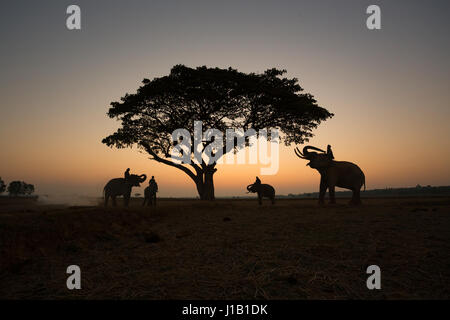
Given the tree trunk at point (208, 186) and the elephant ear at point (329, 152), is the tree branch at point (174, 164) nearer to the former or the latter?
the tree trunk at point (208, 186)

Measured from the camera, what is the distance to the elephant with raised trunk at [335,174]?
37.3 feet

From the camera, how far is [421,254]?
11.5 ft

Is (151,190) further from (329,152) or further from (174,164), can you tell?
(329,152)

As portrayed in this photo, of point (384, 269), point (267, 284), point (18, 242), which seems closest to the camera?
point (267, 284)

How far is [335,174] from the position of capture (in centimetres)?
1145

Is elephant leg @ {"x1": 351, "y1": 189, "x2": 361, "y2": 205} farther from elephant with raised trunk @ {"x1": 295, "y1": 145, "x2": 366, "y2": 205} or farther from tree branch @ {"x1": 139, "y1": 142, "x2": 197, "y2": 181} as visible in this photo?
tree branch @ {"x1": 139, "y1": 142, "x2": 197, "y2": 181}

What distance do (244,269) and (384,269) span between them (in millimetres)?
1627

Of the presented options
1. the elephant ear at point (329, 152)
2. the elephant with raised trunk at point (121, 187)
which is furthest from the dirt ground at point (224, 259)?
the elephant with raised trunk at point (121, 187)

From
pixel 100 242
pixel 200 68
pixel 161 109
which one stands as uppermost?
pixel 200 68

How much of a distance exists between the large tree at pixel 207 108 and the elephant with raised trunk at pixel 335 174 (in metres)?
7.08

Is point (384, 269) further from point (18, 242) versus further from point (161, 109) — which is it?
point (161, 109)

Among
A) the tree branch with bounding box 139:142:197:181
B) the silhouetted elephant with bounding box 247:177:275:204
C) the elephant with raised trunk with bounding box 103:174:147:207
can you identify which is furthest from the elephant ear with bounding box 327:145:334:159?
the tree branch with bounding box 139:142:197:181
